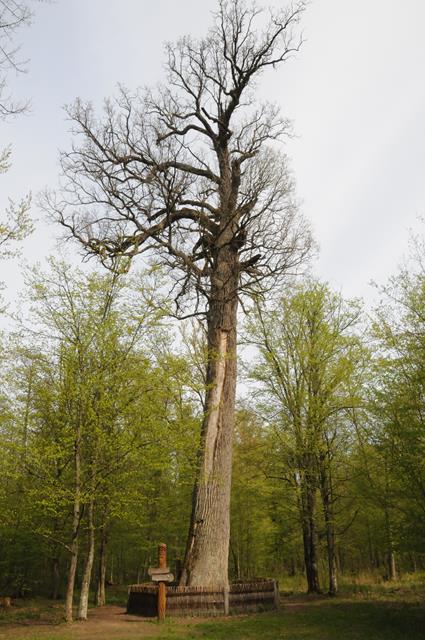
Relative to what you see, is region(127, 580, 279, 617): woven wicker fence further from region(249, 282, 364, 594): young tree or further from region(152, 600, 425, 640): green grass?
region(249, 282, 364, 594): young tree

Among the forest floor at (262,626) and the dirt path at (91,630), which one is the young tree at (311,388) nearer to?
the forest floor at (262,626)

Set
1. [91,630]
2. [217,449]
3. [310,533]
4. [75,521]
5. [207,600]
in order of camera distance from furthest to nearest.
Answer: [310,533] → [217,449] → [207,600] → [75,521] → [91,630]

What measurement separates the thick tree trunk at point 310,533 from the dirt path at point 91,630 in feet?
22.4

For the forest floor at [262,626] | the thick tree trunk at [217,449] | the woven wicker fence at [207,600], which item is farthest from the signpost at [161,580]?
the thick tree trunk at [217,449]

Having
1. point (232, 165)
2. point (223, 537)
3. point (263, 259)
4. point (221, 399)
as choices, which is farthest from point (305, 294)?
point (223, 537)

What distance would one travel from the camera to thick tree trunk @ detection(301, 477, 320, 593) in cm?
1507

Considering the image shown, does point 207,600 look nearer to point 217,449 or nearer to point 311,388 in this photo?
point 217,449

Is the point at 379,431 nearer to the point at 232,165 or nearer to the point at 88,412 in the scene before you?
the point at 88,412

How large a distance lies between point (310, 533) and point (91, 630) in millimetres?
8608

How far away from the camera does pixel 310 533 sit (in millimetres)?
15086

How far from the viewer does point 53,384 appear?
990 centimetres

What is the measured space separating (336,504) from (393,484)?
25.9ft

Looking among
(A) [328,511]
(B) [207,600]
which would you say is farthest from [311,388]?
(B) [207,600]

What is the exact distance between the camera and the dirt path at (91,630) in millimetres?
7590
